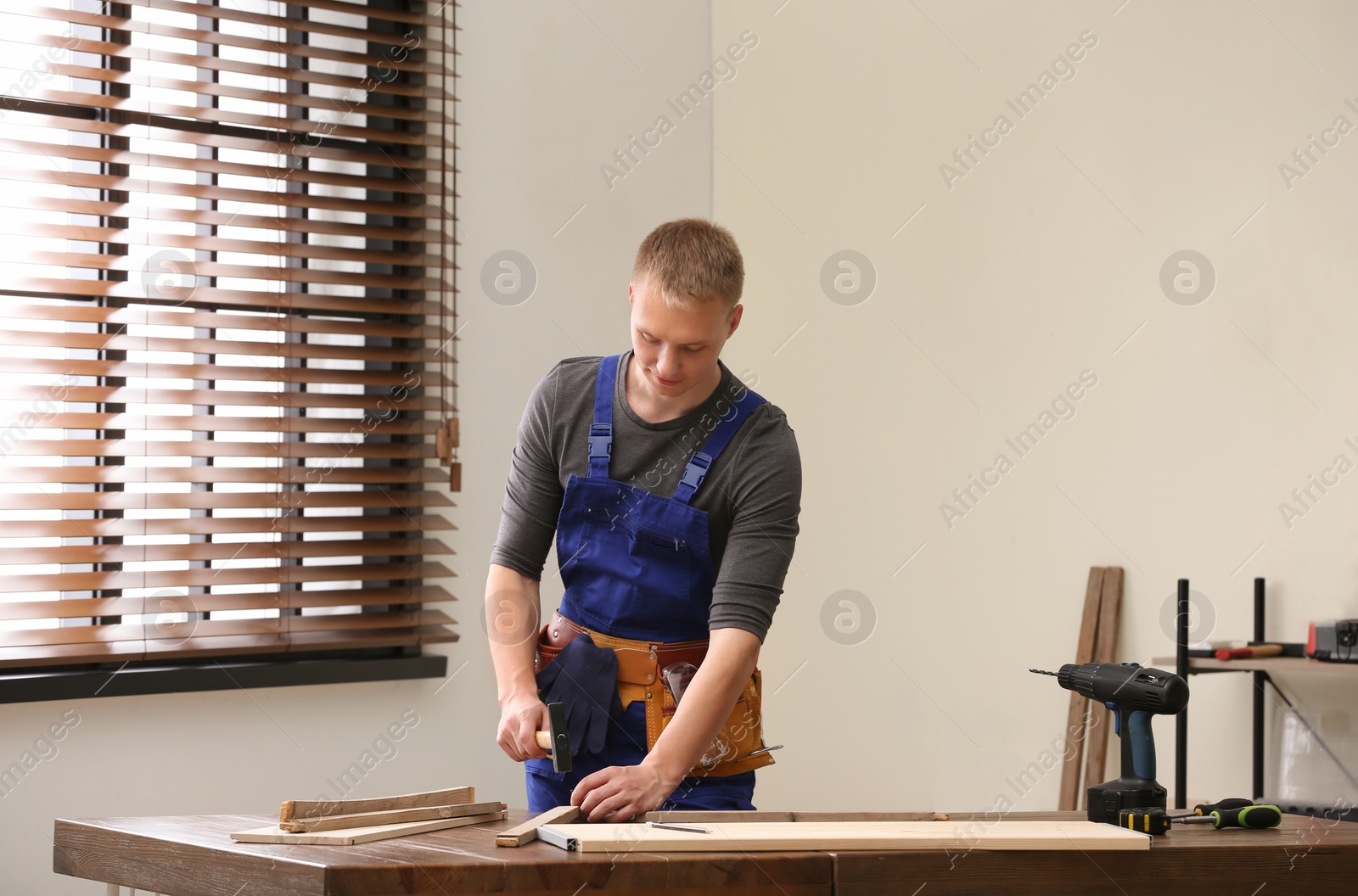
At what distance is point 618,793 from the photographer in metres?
1.60

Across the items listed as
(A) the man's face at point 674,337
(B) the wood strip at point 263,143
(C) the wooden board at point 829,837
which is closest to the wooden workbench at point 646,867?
(C) the wooden board at point 829,837

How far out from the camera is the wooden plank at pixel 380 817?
1495 millimetres

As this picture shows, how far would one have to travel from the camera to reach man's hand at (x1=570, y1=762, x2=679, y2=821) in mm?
1598

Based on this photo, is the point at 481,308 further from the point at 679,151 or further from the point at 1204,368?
the point at 1204,368

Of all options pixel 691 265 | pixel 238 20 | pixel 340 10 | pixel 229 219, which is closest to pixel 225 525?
pixel 229 219

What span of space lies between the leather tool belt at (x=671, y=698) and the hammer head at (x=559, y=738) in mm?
193

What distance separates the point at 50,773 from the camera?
268cm

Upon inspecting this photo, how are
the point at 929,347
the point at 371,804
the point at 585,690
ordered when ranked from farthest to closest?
the point at 929,347
the point at 585,690
the point at 371,804

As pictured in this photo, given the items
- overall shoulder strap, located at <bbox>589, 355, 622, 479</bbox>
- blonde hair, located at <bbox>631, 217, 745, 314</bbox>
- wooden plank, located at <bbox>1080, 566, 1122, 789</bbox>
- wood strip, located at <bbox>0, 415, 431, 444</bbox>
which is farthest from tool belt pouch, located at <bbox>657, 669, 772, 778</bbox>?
wood strip, located at <bbox>0, 415, 431, 444</bbox>

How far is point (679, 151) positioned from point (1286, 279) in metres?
1.82

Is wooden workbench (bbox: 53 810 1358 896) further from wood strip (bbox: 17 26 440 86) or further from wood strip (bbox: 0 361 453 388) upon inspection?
wood strip (bbox: 17 26 440 86)

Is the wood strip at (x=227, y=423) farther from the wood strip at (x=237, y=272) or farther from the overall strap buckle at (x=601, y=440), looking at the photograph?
the overall strap buckle at (x=601, y=440)

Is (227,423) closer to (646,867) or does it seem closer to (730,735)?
(730,735)

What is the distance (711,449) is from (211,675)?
162 cm
